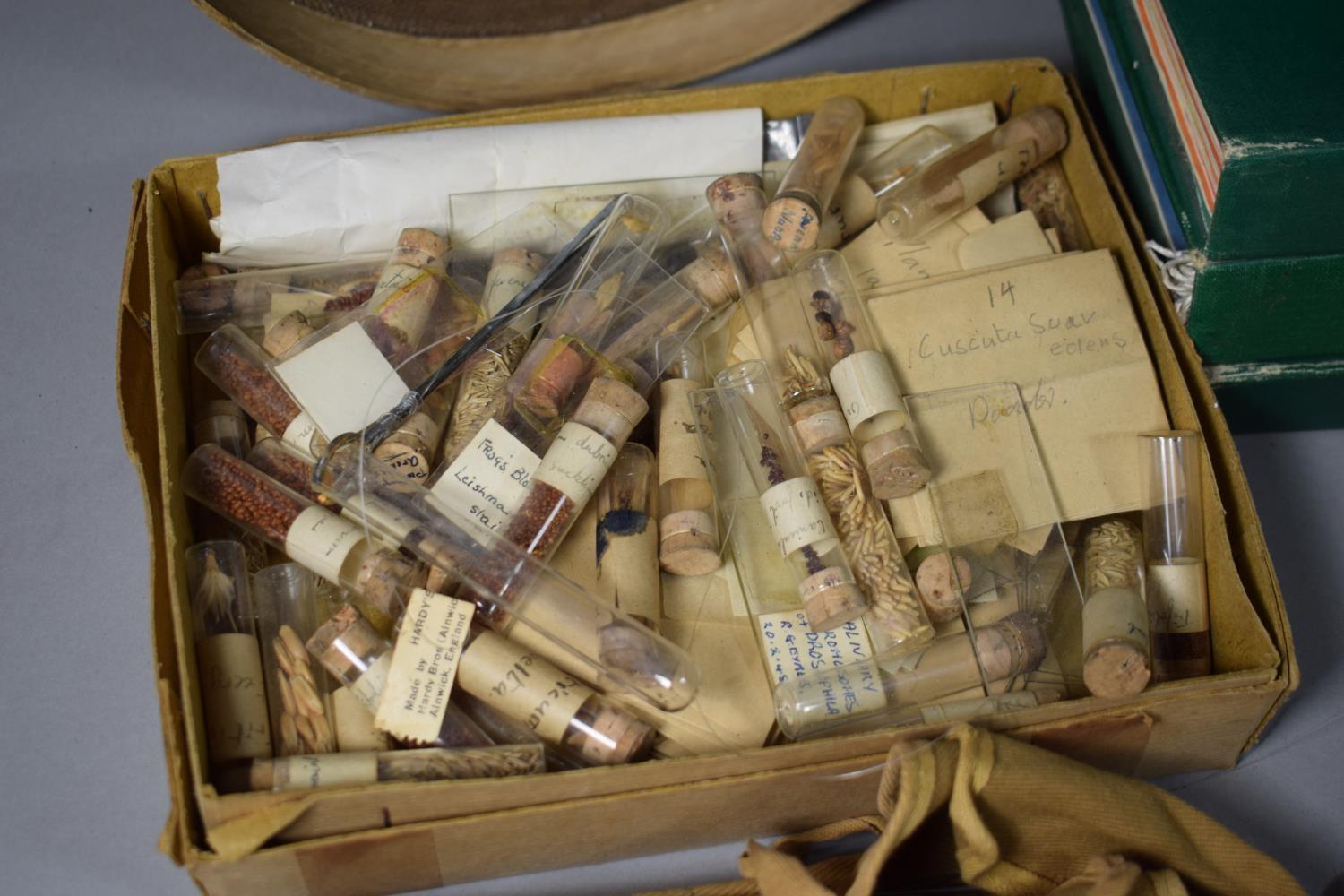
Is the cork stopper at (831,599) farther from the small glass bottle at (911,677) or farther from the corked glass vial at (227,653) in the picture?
the corked glass vial at (227,653)

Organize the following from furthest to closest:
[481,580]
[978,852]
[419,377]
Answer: [419,377]
[481,580]
[978,852]

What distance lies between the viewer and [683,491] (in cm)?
124

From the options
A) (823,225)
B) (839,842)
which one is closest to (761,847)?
(839,842)

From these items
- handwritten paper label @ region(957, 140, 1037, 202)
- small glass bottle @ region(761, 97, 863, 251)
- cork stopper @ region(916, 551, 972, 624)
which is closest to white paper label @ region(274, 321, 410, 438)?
small glass bottle @ region(761, 97, 863, 251)

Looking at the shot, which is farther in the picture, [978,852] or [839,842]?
[839,842]

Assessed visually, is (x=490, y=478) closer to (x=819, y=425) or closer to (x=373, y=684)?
(x=373, y=684)

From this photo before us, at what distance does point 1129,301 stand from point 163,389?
1.02 meters

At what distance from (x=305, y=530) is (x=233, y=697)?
0.17 m

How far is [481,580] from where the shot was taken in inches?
45.6

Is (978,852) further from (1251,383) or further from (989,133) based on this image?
(989,133)

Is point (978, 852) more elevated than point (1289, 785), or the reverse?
point (978, 852)

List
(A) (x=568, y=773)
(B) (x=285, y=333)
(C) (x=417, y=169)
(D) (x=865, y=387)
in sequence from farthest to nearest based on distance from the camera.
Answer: (C) (x=417, y=169) → (B) (x=285, y=333) → (D) (x=865, y=387) → (A) (x=568, y=773)

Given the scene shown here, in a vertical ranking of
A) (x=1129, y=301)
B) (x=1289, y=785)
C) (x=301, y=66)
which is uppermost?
(x=301, y=66)

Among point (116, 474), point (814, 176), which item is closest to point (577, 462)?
point (814, 176)
